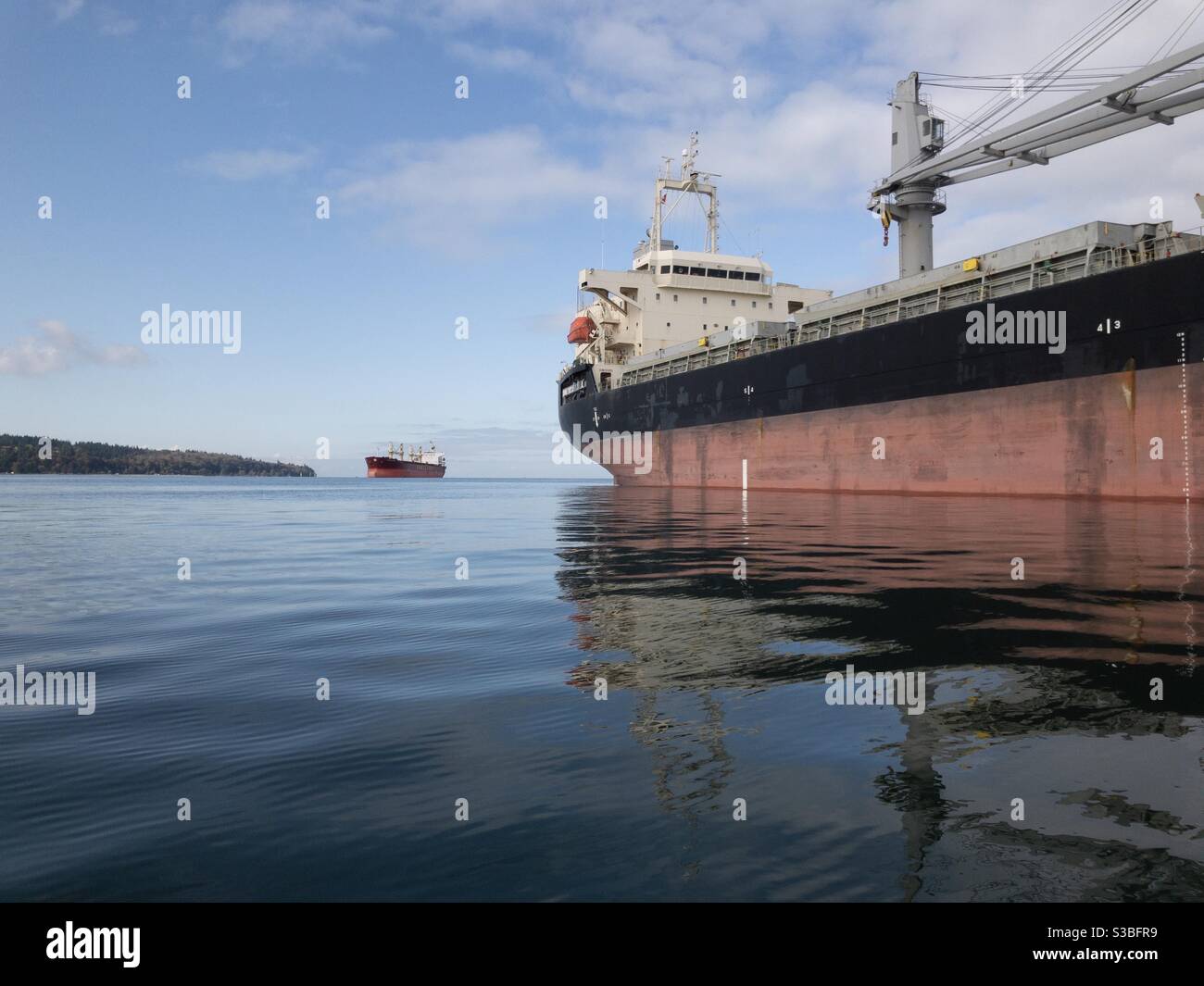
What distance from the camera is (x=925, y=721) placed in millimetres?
3902

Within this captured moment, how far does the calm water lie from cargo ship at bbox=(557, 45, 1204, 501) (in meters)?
12.3

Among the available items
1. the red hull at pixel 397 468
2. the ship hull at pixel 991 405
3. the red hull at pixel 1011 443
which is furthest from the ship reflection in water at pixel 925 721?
the red hull at pixel 397 468

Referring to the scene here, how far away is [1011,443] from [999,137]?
10.9 m

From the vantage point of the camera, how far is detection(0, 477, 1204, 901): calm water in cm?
246

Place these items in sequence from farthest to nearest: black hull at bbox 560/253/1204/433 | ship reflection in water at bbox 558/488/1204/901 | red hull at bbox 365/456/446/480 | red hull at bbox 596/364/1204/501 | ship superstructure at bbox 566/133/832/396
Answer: red hull at bbox 365/456/446/480
ship superstructure at bbox 566/133/832/396
red hull at bbox 596/364/1204/501
black hull at bbox 560/253/1204/433
ship reflection in water at bbox 558/488/1204/901

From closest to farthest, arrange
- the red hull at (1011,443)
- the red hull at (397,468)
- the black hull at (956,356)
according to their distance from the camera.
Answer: the black hull at (956,356) < the red hull at (1011,443) < the red hull at (397,468)

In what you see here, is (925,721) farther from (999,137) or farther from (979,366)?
(999,137)

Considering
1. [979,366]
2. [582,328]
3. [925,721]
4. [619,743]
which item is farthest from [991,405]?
[582,328]

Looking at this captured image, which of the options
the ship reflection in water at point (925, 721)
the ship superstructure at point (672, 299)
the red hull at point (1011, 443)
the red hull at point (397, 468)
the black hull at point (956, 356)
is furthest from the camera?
the red hull at point (397, 468)

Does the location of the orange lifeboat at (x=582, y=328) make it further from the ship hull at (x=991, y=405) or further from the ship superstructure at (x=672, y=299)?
the ship hull at (x=991, y=405)

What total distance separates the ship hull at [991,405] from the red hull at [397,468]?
109068mm

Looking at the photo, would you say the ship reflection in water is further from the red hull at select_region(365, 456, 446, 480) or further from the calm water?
the red hull at select_region(365, 456, 446, 480)

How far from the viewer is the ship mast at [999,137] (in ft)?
69.6

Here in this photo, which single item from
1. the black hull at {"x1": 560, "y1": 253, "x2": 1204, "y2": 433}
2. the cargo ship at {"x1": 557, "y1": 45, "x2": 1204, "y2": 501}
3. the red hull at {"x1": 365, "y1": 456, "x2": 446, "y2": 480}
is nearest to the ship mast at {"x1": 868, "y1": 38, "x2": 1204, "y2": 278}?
the cargo ship at {"x1": 557, "y1": 45, "x2": 1204, "y2": 501}
